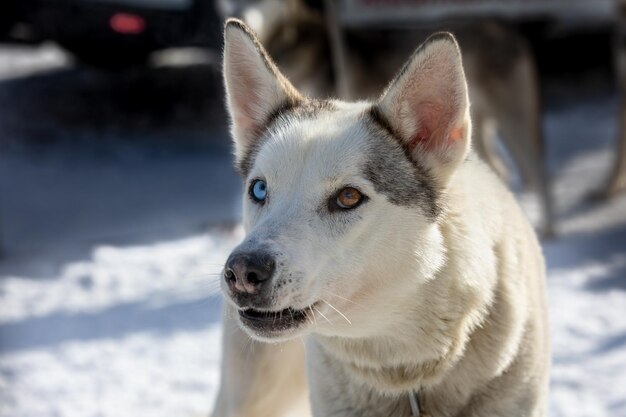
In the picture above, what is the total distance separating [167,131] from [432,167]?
19.0ft

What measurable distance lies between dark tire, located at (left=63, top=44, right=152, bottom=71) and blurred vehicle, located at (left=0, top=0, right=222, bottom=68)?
539 mm

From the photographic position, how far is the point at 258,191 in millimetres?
2701

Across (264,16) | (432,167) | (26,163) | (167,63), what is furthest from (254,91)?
(167,63)

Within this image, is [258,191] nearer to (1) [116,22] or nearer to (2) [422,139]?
(2) [422,139]

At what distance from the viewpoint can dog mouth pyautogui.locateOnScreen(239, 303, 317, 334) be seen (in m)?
2.42

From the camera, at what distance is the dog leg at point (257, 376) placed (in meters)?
3.08

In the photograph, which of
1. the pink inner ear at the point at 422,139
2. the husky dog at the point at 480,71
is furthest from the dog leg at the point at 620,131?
the pink inner ear at the point at 422,139

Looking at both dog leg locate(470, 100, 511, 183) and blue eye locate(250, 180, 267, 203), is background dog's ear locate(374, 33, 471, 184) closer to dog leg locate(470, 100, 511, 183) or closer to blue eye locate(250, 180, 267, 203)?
blue eye locate(250, 180, 267, 203)

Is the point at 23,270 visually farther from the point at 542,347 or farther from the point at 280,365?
the point at 542,347

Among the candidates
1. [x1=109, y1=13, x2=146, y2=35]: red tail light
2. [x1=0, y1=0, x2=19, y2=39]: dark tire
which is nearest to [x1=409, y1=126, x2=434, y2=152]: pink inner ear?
[x1=109, y1=13, x2=146, y2=35]: red tail light

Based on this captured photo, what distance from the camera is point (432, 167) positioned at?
2662 mm

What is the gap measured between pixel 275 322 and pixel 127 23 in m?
5.13

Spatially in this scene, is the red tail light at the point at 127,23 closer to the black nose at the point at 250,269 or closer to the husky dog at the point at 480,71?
the husky dog at the point at 480,71

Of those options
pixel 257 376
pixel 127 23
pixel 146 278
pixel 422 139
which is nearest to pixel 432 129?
pixel 422 139
